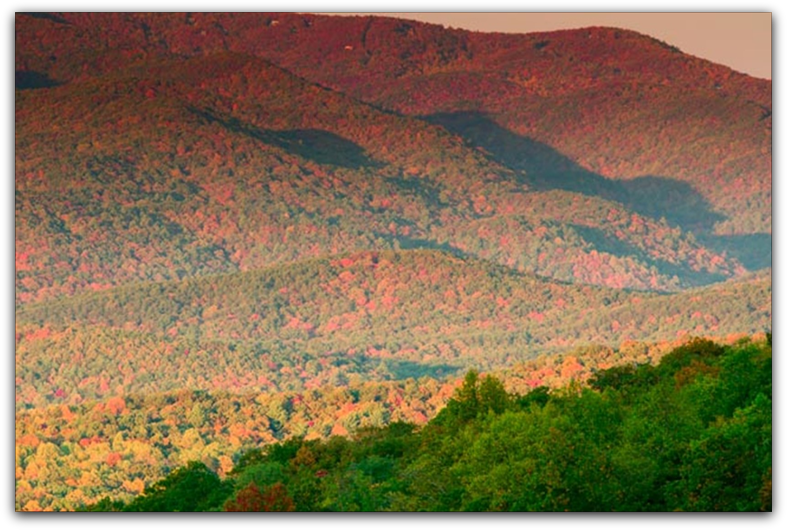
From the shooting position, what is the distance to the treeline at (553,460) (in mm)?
45281

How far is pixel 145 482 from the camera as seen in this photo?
135500mm

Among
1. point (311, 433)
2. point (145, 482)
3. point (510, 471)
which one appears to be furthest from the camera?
point (311, 433)

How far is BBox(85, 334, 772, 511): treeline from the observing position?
4528 cm

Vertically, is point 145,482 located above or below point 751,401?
below

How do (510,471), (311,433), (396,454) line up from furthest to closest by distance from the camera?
(311,433) → (396,454) → (510,471)

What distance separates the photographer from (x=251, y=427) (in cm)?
16225

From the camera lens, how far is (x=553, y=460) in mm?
46281

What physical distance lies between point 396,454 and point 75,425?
9861 cm
